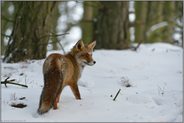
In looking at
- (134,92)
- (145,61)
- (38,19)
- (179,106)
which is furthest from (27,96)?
(145,61)

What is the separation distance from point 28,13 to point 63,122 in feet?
14.9

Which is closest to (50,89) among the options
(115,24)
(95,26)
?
(115,24)

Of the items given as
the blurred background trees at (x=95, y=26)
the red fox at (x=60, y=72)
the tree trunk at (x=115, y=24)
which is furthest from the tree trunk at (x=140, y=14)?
the red fox at (x=60, y=72)

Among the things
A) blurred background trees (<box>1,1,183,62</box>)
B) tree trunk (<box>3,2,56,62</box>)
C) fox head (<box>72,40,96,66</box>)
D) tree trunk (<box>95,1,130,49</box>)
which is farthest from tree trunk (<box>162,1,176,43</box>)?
fox head (<box>72,40,96,66</box>)

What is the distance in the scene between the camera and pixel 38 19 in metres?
10.2

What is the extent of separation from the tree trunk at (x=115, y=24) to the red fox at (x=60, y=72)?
567 centimetres

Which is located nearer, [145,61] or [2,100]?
[2,100]

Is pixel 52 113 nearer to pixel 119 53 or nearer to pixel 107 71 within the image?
pixel 107 71

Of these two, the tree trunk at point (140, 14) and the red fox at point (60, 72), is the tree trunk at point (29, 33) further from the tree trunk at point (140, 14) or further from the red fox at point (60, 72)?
the tree trunk at point (140, 14)

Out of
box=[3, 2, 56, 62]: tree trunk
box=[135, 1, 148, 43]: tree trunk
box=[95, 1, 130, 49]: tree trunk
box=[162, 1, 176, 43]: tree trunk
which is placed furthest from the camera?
box=[162, 1, 176, 43]: tree trunk

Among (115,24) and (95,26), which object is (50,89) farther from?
(95,26)

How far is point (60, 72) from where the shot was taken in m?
6.59

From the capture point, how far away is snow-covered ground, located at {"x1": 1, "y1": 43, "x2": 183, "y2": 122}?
6.48m

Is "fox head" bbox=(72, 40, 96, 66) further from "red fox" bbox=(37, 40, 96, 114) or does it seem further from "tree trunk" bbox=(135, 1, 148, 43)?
"tree trunk" bbox=(135, 1, 148, 43)
